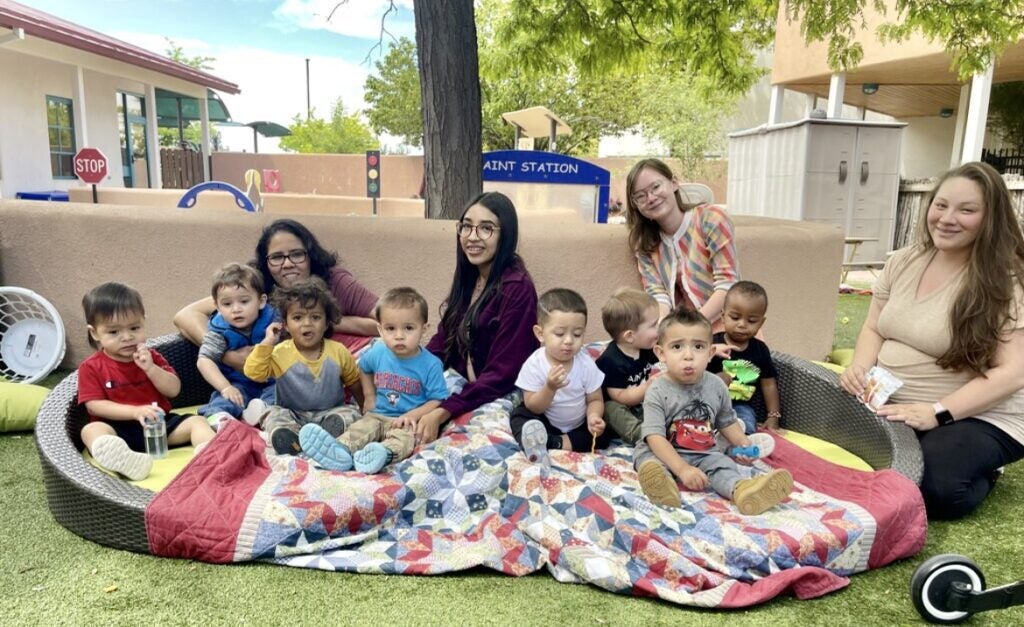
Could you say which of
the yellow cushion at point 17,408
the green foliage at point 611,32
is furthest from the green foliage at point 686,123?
the yellow cushion at point 17,408

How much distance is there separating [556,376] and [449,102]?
2914mm

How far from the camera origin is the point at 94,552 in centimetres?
269

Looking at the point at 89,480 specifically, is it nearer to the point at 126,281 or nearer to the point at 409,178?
the point at 126,281

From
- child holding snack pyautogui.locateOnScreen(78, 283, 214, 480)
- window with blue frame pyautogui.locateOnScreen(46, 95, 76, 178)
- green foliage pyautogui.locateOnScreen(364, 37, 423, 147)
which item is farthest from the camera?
green foliage pyautogui.locateOnScreen(364, 37, 423, 147)

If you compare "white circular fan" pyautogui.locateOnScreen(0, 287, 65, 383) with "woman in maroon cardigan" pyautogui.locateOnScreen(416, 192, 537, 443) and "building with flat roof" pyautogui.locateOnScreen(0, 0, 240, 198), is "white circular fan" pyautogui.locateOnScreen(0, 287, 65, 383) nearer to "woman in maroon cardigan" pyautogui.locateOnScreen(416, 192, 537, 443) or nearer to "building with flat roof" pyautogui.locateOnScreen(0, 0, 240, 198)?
"woman in maroon cardigan" pyautogui.locateOnScreen(416, 192, 537, 443)

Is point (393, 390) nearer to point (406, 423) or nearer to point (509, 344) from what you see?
point (406, 423)

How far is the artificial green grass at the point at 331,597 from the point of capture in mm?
2322

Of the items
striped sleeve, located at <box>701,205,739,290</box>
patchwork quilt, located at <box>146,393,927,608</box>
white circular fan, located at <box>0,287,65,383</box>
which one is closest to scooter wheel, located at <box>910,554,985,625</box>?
patchwork quilt, located at <box>146,393,927,608</box>

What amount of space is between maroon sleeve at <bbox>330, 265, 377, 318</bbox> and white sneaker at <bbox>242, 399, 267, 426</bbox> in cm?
79

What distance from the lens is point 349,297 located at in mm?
4145

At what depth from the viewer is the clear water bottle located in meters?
3.21

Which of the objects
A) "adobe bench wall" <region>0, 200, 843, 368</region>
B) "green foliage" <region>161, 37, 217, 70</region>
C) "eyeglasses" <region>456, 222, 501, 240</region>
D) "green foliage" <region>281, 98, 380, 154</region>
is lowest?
"adobe bench wall" <region>0, 200, 843, 368</region>

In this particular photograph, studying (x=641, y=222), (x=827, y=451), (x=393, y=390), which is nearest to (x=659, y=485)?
(x=827, y=451)

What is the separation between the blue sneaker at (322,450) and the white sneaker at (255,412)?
57cm
